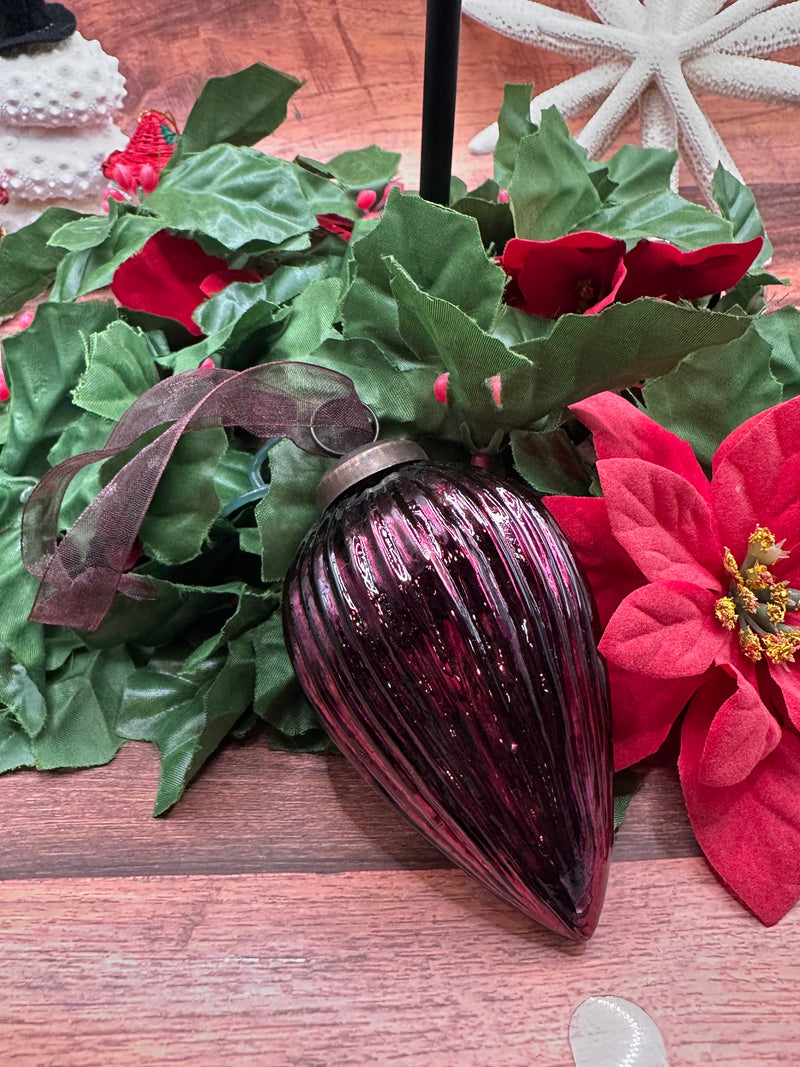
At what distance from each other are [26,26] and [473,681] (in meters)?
0.43

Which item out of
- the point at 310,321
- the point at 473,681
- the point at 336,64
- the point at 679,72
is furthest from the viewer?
the point at 336,64

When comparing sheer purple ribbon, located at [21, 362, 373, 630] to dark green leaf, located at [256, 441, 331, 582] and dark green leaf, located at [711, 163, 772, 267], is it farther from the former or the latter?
dark green leaf, located at [711, 163, 772, 267]

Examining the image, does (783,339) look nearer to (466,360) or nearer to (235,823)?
(466,360)

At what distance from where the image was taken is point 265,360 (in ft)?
1.17

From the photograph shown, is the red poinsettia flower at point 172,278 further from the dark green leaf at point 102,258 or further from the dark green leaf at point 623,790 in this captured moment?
the dark green leaf at point 623,790

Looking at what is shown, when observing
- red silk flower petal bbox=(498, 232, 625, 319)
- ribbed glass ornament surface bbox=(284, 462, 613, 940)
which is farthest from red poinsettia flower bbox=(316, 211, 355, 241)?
ribbed glass ornament surface bbox=(284, 462, 613, 940)

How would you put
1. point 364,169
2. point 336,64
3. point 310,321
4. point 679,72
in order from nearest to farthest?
1. point 310,321
2. point 364,169
3. point 679,72
4. point 336,64

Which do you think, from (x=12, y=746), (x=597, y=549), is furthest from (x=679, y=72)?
(x=12, y=746)

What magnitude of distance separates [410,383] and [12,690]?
0.54 ft

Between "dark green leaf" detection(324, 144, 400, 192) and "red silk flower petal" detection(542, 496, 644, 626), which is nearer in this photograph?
"red silk flower petal" detection(542, 496, 644, 626)

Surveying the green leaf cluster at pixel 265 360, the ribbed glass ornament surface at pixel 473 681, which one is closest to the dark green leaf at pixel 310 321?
the green leaf cluster at pixel 265 360

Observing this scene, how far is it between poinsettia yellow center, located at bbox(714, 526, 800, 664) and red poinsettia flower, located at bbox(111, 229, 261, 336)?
229mm

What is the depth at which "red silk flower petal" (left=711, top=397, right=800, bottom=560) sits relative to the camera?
28 cm

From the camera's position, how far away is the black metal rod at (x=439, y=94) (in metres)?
0.30
